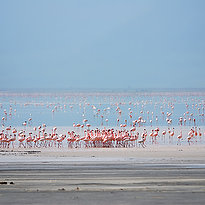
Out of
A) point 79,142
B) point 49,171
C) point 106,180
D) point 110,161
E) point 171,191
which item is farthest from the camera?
point 79,142

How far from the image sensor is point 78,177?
15.2 m

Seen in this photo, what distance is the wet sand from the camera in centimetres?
1151

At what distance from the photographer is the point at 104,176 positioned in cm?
1533

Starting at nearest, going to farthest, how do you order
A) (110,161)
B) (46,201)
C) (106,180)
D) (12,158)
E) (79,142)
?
(46,201)
(106,180)
(110,161)
(12,158)
(79,142)

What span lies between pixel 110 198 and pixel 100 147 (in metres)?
14.9

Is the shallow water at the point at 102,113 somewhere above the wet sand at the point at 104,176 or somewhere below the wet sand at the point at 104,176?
below

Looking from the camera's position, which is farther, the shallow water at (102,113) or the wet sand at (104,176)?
the shallow water at (102,113)

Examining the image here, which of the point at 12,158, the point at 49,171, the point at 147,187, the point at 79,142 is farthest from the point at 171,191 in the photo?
the point at 79,142

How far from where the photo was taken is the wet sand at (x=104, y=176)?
453 inches

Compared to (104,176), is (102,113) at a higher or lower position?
lower

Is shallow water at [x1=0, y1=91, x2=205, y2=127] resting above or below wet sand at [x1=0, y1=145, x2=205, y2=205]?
below

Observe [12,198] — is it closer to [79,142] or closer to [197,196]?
[197,196]

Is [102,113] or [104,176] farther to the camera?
[102,113]

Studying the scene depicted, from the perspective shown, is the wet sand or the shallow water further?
the shallow water
